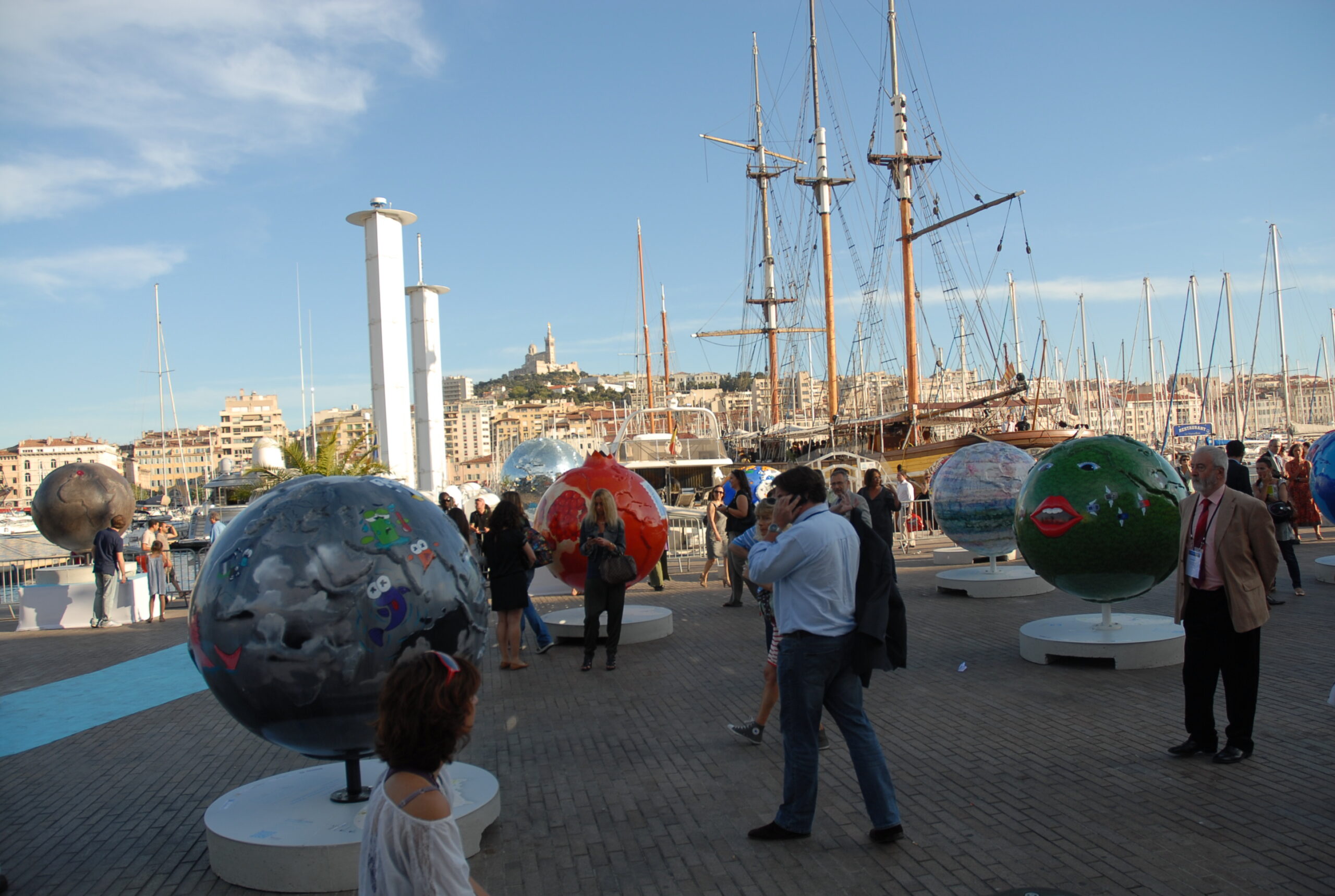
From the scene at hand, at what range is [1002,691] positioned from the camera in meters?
8.00

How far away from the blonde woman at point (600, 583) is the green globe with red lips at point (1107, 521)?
13.4 ft

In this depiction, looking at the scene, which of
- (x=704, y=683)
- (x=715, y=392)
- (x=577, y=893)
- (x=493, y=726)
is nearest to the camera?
(x=577, y=893)

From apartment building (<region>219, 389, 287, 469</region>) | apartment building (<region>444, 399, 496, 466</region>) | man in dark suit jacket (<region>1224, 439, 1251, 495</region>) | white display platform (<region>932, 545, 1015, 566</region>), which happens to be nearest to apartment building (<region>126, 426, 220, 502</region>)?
apartment building (<region>219, 389, 287, 469</region>)

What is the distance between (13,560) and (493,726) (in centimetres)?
1730

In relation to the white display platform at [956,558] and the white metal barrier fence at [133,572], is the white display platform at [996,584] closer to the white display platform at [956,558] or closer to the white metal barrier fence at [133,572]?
the white display platform at [956,558]

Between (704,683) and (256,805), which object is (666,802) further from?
(704,683)

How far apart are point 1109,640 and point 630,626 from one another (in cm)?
520

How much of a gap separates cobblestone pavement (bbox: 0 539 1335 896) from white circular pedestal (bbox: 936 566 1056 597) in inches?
147

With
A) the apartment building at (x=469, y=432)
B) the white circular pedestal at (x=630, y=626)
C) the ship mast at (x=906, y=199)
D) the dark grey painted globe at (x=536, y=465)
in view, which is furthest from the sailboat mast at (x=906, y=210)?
the apartment building at (x=469, y=432)

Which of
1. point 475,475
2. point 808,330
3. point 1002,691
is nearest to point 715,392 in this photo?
point 475,475

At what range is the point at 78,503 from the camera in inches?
643

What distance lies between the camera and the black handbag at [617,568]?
9586mm

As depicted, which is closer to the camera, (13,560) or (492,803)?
(492,803)

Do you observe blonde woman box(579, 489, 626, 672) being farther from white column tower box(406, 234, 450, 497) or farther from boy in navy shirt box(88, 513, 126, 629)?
white column tower box(406, 234, 450, 497)
